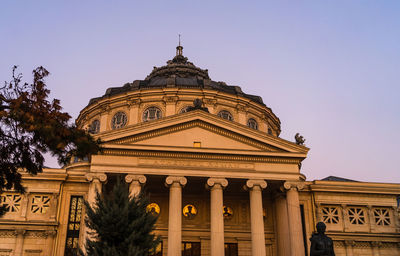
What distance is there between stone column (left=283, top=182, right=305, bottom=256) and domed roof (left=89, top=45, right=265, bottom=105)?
14.9 m

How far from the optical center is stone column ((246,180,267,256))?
27.0 metres

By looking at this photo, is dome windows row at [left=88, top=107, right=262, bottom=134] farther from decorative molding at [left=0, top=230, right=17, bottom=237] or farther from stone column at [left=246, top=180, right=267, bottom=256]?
decorative molding at [left=0, top=230, right=17, bottom=237]

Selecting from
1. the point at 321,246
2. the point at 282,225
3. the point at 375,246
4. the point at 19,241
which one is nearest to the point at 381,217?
the point at 375,246

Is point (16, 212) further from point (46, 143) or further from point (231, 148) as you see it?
point (46, 143)

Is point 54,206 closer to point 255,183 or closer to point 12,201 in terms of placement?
point 12,201

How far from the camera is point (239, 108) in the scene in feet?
133

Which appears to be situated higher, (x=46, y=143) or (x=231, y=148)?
(x=231, y=148)

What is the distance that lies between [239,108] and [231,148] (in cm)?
1227

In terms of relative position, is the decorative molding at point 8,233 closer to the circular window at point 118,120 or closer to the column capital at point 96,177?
the column capital at point 96,177

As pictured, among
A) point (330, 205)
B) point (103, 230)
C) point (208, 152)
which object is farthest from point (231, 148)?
point (103, 230)

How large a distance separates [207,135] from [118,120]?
13.4 meters

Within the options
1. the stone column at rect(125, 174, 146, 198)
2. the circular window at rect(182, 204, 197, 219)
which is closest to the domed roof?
the circular window at rect(182, 204, 197, 219)

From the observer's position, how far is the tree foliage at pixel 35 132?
14.0 meters

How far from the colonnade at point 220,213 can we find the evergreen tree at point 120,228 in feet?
25.1
